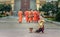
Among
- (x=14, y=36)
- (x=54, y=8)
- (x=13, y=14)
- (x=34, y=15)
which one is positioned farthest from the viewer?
(x=13, y=14)

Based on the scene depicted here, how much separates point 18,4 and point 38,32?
136 ft

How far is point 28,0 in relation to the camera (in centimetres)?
6372

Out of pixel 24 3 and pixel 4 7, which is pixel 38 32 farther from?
pixel 24 3

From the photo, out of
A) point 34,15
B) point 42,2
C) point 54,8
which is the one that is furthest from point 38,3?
point 34,15

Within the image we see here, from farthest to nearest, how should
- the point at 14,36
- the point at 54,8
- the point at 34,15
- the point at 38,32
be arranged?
the point at 54,8
the point at 34,15
the point at 38,32
the point at 14,36

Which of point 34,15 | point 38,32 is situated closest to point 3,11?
point 34,15

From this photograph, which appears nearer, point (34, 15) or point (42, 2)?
point (34, 15)

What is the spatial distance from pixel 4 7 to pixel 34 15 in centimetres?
1821

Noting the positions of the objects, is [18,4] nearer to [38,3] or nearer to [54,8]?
[38,3]

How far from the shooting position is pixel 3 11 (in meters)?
58.3

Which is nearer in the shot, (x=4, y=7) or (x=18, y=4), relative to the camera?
(x=4, y=7)

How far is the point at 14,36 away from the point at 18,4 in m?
44.2

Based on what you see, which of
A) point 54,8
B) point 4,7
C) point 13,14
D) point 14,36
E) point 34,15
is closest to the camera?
point 14,36

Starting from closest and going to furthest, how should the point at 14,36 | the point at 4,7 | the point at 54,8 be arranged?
the point at 14,36 → the point at 54,8 → the point at 4,7
